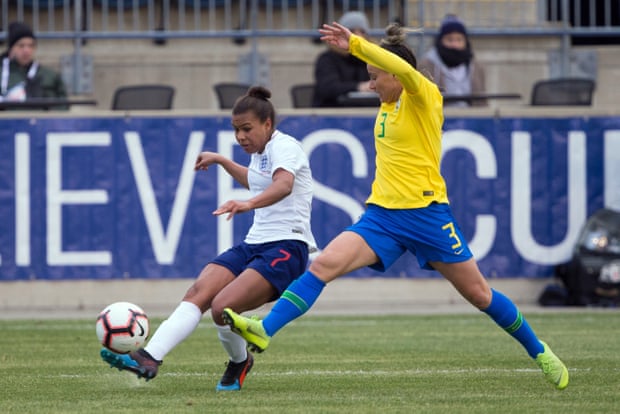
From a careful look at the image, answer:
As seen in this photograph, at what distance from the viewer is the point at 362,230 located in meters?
7.70

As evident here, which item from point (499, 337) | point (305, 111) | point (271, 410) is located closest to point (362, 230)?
point (271, 410)

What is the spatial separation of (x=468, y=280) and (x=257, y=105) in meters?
1.65

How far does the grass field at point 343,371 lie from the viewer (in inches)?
284

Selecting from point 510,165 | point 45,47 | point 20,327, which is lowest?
point 20,327

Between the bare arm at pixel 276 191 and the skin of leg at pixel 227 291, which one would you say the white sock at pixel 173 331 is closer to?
the skin of leg at pixel 227 291

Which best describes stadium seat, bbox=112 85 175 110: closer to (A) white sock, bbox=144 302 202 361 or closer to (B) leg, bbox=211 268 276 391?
(B) leg, bbox=211 268 276 391

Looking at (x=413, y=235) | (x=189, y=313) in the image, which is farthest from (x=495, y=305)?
(x=189, y=313)

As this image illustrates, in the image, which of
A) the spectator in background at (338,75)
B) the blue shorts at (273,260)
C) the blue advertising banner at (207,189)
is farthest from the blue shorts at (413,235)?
the spectator in background at (338,75)

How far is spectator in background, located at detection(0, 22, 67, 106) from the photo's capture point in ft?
48.2

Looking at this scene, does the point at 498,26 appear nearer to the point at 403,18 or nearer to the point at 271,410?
the point at 403,18

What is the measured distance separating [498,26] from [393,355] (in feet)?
29.0

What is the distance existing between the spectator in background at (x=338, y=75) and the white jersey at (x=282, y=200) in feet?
22.1

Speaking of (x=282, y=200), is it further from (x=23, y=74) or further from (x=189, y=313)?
(x=23, y=74)

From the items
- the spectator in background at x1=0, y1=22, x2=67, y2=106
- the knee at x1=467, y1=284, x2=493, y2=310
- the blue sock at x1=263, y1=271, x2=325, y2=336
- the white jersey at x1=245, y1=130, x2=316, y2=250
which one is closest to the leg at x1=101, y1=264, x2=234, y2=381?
the white jersey at x1=245, y1=130, x2=316, y2=250
